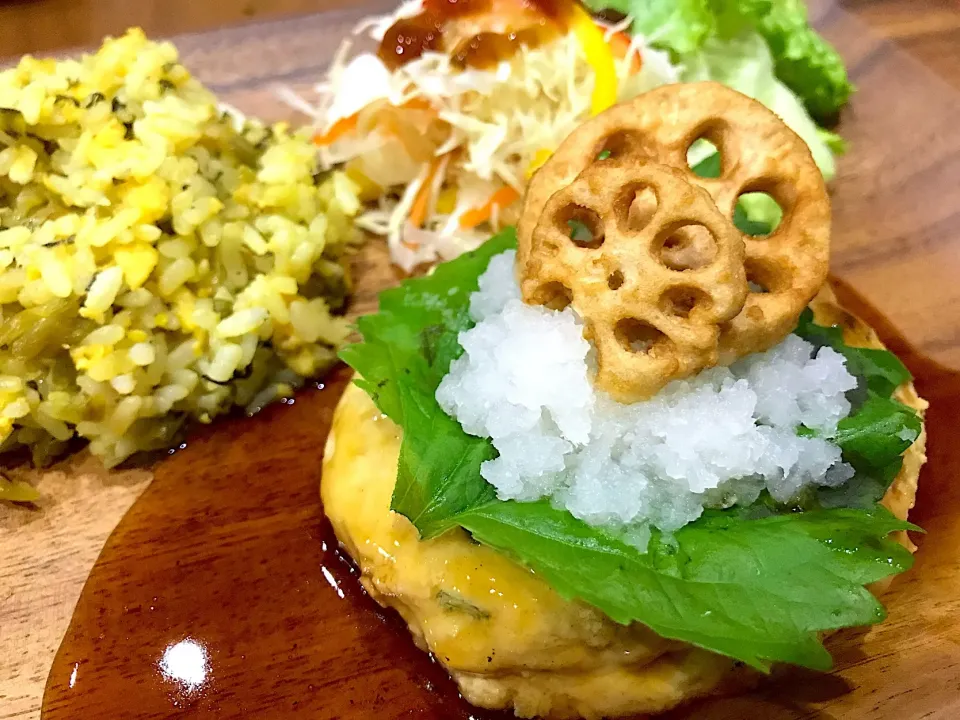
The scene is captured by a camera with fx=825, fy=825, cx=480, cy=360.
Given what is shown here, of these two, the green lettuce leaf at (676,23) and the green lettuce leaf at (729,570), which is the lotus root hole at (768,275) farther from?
the green lettuce leaf at (676,23)

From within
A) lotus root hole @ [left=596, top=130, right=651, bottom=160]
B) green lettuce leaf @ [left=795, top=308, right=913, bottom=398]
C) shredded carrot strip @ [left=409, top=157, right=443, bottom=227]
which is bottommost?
shredded carrot strip @ [left=409, top=157, right=443, bottom=227]

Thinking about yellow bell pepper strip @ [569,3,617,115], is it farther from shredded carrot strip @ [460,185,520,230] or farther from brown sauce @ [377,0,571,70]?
shredded carrot strip @ [460,185,520,230]

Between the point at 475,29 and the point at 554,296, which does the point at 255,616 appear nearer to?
the point at 554,296

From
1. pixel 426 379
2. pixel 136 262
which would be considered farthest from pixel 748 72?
pixel 136 262

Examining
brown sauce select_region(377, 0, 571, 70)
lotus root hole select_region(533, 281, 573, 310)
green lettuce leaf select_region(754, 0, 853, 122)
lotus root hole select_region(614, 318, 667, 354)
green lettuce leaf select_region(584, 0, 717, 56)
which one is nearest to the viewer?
lotus root hole select_region(614, 318, 667, 354)

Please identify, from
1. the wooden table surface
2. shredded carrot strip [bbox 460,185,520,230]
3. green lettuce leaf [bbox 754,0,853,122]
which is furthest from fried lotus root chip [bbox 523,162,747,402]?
green lettuce leaf [bbox 754,0,853,122]

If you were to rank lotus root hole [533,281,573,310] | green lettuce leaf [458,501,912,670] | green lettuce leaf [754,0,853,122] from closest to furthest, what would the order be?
green lettuce leaf [458,501,912,670] → lotus root hole [533,281,573,310] → green lettuce leaf [754,0,853,122]

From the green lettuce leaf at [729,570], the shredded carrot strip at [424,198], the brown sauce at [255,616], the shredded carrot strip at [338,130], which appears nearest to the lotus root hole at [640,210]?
the green lettuce leaf at [729,570]
